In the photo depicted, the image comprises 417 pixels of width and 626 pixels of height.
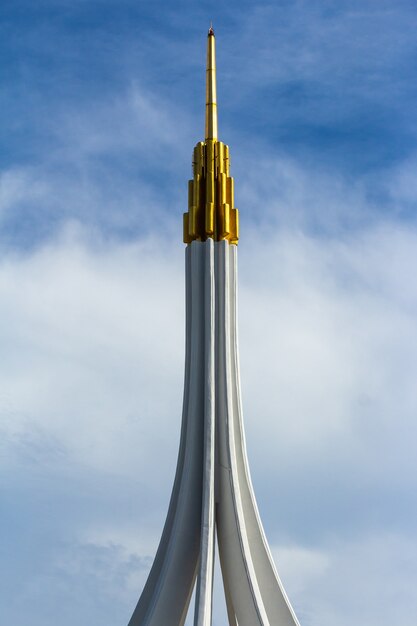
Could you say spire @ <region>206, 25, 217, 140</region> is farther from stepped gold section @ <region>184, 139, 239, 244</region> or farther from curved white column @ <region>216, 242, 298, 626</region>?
curved white column @ <region>216, 242, 298, 626</region>

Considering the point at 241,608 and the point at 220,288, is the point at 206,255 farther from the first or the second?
the point at 241,608

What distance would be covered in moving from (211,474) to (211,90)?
5909 millimetres

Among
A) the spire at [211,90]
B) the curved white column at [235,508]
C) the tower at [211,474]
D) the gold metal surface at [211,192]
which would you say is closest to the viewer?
the curved white column at [235,508]

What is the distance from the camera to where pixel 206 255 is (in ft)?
53.8

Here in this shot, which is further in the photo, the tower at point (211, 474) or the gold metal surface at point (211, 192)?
the gold metal surface at point (211, 192)

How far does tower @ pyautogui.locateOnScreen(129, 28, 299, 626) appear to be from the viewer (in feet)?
49.9

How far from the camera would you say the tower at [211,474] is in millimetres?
15203

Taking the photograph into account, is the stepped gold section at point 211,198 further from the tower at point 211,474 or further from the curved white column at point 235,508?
the curved white column at point 235,508

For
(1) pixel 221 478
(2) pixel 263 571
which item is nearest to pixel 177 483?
(1) pixel 221 478

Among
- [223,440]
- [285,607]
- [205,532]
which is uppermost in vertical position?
[223,440]

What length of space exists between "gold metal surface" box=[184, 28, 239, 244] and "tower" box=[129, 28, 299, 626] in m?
0.01

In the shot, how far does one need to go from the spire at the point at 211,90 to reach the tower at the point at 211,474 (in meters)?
0.77

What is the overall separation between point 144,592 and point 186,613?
2.11ft

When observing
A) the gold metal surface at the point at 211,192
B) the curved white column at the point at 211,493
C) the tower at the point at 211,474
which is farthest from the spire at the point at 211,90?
the curved white column at the point at 211,493
